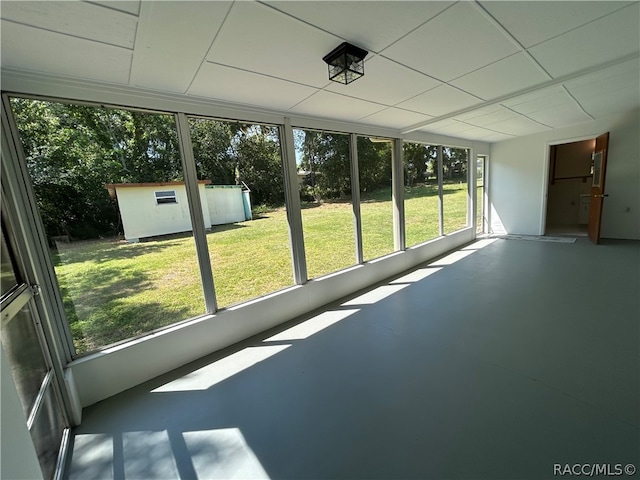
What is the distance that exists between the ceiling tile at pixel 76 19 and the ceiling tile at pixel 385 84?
1.46 meters

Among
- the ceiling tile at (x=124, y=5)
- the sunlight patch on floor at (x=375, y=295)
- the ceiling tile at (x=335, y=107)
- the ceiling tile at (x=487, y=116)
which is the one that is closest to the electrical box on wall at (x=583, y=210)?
the ceiling tile at (x=487, y=116)

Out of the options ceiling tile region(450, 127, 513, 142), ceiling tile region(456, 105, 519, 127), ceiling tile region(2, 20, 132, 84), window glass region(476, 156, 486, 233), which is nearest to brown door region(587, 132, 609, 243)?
ceiling tile region(450, 127, 513, 142)

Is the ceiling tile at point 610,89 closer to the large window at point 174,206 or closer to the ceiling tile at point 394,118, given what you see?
the ceiling tile at point 394,118

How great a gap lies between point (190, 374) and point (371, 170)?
3.59 meters

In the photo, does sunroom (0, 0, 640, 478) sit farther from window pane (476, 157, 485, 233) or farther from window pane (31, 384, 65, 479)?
window pane (476, 157, 485, 233)

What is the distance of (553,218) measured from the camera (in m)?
7.33

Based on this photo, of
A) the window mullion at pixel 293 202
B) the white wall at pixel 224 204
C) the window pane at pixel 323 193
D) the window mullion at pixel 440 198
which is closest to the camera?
the white wall at pixel 224 204

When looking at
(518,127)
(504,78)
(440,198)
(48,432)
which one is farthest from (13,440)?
(518,127)

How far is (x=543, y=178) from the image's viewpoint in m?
5.86

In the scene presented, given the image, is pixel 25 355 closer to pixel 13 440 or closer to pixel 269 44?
pixel 13 440

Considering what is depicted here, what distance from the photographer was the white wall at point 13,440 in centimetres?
86

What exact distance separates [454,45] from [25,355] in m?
3.30

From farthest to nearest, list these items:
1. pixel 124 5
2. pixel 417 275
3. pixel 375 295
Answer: pixel 417 275, pixel 375 295, pixel 124 5

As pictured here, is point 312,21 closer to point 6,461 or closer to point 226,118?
point 226,118
